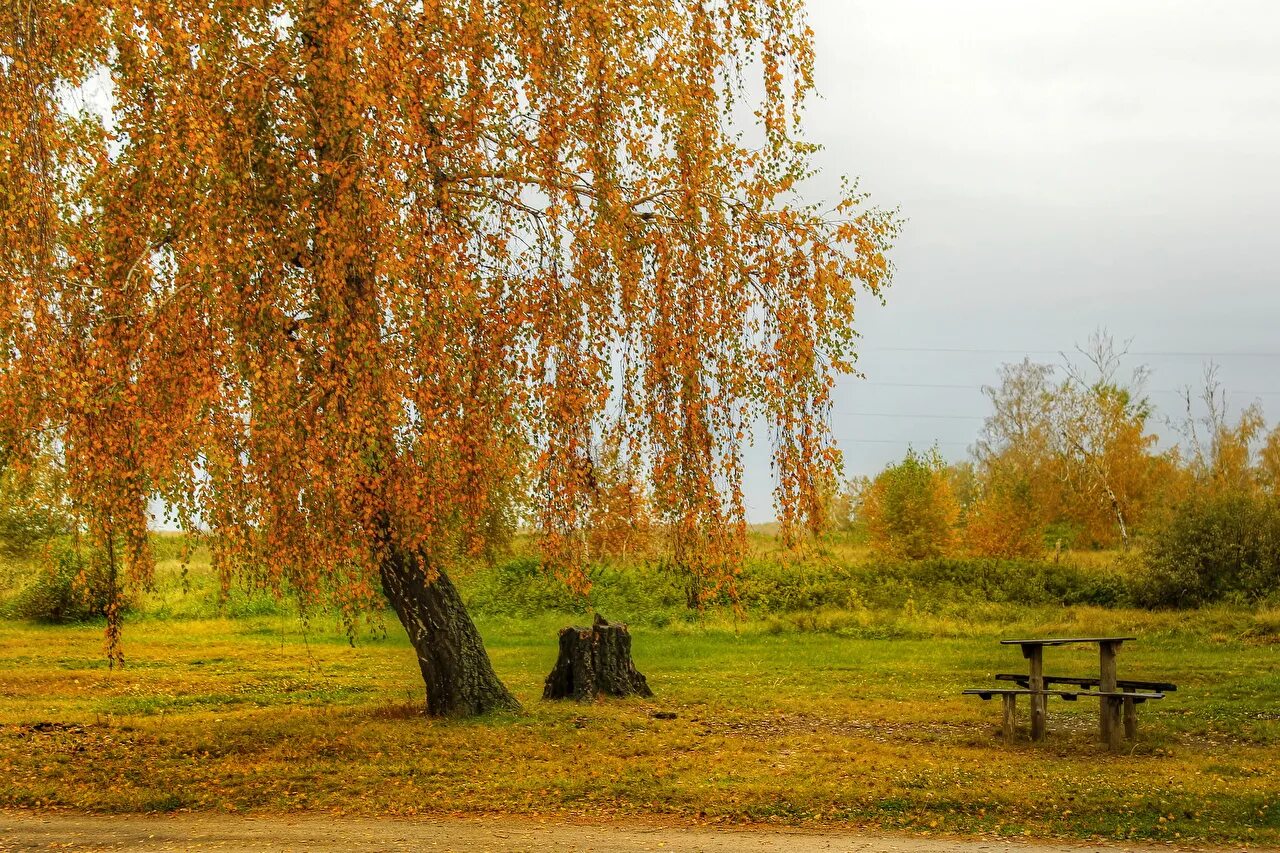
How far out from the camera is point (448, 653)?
15.2 m

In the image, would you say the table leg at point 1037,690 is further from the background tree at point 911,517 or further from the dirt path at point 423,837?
the background tree at point 911,517

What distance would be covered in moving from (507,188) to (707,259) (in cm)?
206

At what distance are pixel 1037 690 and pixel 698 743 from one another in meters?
3.85

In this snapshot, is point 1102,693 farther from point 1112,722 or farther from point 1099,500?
point 1099,500

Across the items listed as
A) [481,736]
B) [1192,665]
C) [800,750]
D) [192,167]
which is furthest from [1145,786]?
[1192,665]

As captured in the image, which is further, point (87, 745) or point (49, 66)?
point (87, 745)

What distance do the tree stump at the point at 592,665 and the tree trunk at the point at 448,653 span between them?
1.73 m

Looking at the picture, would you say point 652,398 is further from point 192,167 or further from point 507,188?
point 192,167

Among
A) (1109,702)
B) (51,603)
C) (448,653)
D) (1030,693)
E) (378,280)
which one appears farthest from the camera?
(51,603)

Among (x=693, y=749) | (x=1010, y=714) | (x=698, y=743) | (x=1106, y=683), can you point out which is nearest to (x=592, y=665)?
(x=698, y=743)

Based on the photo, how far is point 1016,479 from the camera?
168 ft

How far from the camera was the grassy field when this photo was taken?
33.4 ft

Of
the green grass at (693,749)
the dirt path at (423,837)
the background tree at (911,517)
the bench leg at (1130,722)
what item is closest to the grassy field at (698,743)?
the green grass at (693,749)

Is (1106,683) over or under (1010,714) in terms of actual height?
over
